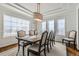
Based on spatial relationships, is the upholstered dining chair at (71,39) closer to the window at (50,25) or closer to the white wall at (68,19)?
the white wall at (68,19)

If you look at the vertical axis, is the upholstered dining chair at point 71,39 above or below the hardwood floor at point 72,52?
above

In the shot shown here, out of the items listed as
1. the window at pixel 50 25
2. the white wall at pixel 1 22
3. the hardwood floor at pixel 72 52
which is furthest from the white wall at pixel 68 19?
the white wall at pixel 1 22

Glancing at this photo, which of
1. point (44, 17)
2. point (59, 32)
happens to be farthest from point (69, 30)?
point (44, 17)

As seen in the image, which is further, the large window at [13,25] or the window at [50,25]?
the window at [50,25]

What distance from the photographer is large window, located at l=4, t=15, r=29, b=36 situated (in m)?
1.35

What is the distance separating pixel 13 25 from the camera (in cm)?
137

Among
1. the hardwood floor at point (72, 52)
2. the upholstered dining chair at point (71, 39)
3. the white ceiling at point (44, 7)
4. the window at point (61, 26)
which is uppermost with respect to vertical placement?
the white ceiling at point (44, 7)

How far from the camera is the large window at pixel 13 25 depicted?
4.44 feet

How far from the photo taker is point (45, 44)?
1.86 metres

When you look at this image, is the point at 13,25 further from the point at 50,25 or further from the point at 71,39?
the point at 71,39

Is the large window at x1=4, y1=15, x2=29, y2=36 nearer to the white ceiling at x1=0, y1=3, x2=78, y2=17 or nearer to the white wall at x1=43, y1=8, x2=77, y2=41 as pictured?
the white ceiling at x1=0, y1=3, x2=78, y2=17

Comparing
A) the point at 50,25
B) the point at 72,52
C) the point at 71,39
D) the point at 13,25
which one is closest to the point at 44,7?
the point at 50,25

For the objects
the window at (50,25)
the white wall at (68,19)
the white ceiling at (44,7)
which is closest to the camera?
the white ceiling at (44,7)

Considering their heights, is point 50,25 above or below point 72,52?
above
